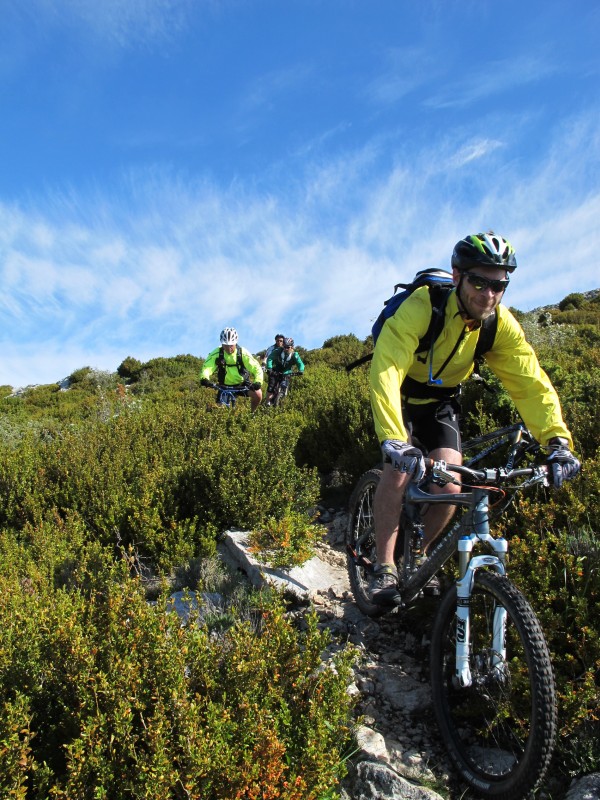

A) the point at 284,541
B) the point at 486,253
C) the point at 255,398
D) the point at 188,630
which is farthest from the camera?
the point at 255,398

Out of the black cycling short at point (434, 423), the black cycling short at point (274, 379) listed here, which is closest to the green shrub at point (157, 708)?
the black cycling short at point (434, 423)

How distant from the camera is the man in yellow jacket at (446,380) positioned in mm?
3094

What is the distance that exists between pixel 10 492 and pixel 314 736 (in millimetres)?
4647

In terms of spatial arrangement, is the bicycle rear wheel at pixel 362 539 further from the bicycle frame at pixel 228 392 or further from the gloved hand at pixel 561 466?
the bicycle frame at pixel 228 392

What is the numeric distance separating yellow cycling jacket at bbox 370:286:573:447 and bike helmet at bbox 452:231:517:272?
294 mm

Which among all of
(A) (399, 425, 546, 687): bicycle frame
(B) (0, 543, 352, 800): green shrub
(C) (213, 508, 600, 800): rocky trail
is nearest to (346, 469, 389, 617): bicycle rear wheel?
(C) (213, 508, 600, 800): rocky trail

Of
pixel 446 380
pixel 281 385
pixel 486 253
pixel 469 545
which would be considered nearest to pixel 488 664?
pixel 469 545

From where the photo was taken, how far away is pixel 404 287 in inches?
146

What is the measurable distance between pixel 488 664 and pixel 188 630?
4.74 ft

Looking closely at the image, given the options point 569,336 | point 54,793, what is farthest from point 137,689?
point 569,336

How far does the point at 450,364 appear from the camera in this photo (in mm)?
3584

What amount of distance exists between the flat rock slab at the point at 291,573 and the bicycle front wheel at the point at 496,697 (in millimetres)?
1348

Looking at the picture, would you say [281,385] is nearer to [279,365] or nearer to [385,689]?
[279,365]

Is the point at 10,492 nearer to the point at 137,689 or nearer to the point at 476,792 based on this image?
the point at 137,689
